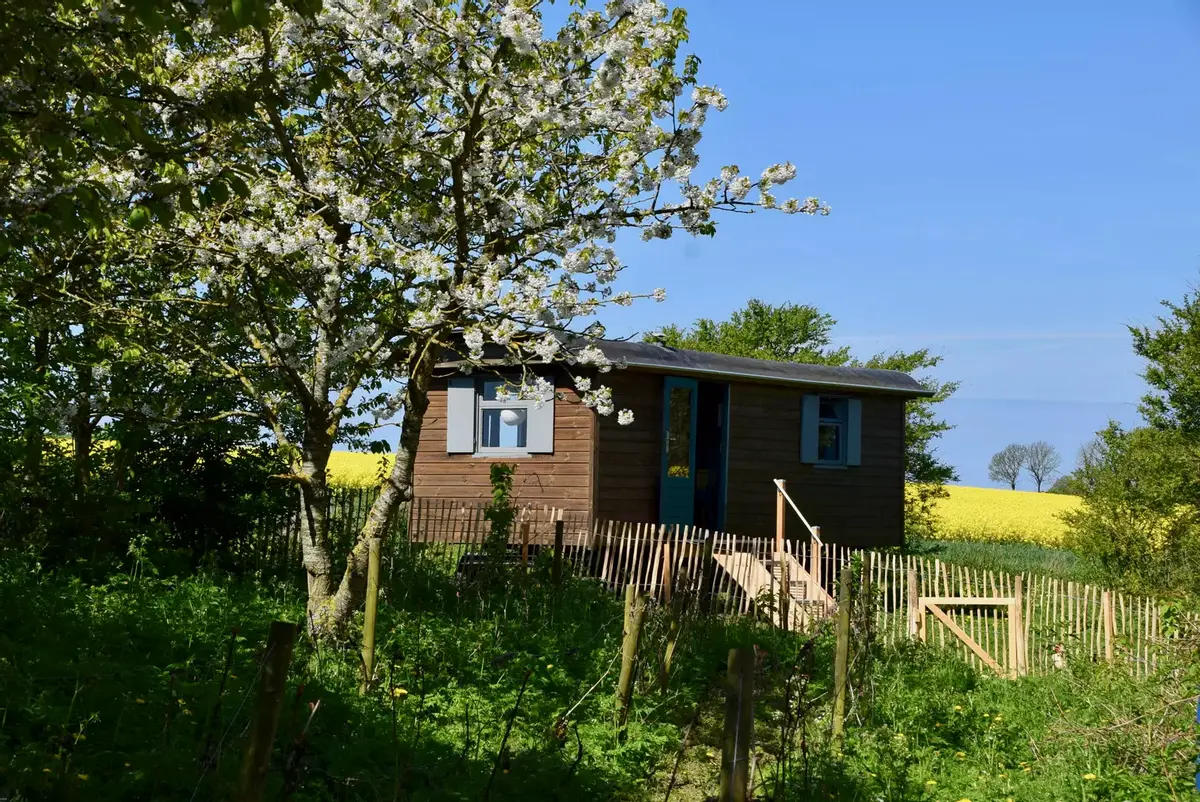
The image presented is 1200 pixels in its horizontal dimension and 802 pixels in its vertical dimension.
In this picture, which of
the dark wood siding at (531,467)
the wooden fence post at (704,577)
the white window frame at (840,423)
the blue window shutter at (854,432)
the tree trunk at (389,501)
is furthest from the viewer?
the blue window shutter at (854,432)

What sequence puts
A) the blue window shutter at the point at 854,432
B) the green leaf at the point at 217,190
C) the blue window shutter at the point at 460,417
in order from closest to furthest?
the green leaf at the point at 217,190
the blue window shutter at the point at 460,417
the blue window shutter at the point at 854,432

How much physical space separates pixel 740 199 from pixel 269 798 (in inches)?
264

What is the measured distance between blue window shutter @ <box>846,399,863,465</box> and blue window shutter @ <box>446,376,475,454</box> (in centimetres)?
736

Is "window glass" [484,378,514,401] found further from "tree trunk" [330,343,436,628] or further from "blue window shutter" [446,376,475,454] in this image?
"tree trunk" [330,343,436,628]

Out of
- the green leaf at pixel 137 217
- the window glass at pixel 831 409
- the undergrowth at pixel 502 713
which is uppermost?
the window glass at pixel 831 409

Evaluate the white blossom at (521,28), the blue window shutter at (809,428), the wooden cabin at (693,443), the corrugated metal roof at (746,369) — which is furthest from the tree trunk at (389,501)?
the blue window shutter at (809,428)

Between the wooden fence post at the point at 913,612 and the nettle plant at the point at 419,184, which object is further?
the wooden fence post at the point at 913,612

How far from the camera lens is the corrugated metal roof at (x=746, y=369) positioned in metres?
17.5

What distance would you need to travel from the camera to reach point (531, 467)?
17.7m

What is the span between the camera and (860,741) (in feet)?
26.3

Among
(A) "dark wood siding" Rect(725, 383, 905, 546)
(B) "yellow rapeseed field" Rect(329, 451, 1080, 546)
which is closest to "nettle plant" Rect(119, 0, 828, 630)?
(A) "dark wood siding" Rect(725, 383, 905, 546)

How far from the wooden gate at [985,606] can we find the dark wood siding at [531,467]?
579cm

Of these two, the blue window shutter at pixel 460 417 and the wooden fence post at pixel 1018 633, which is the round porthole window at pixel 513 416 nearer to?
the blue window shutter at pixel 460 417

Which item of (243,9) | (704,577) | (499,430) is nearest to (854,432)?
(499,430)
